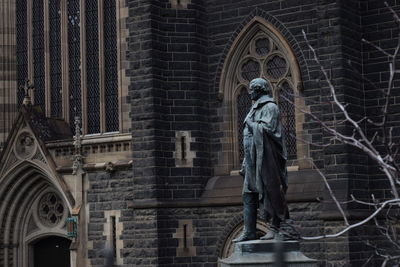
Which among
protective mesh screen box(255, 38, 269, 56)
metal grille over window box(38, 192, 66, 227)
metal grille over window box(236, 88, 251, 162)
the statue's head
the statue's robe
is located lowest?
metal grille over window box(38, 192, 66, 227)

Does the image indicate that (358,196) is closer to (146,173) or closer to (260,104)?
(146,173)

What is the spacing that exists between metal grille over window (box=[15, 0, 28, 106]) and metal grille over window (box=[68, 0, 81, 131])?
1420mm

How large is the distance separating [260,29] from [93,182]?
5.44m

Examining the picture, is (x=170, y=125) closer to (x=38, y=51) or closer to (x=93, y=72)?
(x=93, y=72)

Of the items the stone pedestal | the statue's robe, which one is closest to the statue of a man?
the statue's robe

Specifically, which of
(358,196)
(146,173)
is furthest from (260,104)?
(146,173)

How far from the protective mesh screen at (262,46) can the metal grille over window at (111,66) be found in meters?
3.92

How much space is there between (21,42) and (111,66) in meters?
3.11

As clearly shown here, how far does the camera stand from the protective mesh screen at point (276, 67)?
19344 millimetres

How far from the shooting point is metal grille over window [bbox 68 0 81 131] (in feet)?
72.8

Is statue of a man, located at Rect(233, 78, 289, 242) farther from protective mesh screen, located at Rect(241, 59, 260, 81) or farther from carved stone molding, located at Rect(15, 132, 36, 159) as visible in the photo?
carved stone molding, located at Rect(15, 132, 36, 159)

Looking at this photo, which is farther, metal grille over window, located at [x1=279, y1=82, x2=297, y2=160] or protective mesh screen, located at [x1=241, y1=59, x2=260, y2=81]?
protective mesh screen, located at [x1=241, y1=59, x2=260, y2=81]

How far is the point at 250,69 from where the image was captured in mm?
19859

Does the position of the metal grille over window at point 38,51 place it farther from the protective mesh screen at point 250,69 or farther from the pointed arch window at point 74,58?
the protective mesh screen at point 250,69
